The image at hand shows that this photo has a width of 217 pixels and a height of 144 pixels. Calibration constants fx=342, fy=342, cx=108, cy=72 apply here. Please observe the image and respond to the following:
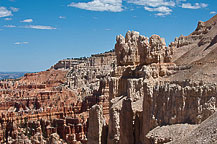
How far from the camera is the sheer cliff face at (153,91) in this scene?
15930 millimetres

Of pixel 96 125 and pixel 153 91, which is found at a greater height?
pixel 153 91

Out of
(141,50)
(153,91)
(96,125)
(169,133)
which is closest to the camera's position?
(169,133)

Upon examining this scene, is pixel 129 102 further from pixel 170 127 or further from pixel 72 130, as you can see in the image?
pixel 72 130

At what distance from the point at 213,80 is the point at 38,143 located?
2716cm

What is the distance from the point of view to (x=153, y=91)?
18.8 m

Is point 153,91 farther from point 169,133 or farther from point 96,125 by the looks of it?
point 96,125

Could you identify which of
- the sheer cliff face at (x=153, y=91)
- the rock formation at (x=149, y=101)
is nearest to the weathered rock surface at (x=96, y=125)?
the rock formation at (x=149, y=101)

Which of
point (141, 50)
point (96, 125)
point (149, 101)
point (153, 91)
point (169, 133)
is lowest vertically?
point (96, 125)

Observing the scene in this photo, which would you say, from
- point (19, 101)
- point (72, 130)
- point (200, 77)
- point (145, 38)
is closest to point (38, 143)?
point (72, 130)

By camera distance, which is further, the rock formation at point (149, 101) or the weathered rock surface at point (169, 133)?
the rock formation at point (149, 101)

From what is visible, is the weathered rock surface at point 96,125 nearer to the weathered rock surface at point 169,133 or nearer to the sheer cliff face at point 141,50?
the sheer cliff face at point 141,50

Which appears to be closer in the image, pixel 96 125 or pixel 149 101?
pixel 149 101

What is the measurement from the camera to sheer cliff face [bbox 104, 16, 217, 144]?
52.3ft

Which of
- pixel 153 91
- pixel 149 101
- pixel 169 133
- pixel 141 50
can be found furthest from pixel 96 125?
pixel 169 133
